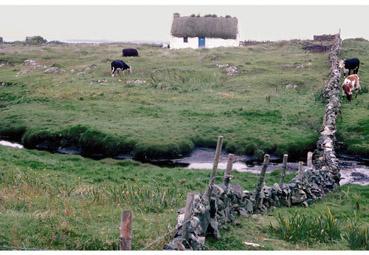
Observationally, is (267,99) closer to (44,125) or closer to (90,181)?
(44,125)

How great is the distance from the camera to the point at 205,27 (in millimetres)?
85000

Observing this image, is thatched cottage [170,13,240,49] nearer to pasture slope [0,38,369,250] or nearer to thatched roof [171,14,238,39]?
thatched roof [171,14,238,39]

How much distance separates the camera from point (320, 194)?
2028 centimetres

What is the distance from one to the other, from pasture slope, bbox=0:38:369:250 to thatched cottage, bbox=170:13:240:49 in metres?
16.8

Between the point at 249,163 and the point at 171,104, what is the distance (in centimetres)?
1284

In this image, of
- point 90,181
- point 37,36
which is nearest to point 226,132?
point 90,181

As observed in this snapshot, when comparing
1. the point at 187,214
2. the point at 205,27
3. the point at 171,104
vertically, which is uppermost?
the point at 205,27

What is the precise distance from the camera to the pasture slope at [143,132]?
13.4m

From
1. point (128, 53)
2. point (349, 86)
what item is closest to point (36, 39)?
point (128, 53)

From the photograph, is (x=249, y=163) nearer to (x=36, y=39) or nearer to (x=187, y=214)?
(x=187, y=214)

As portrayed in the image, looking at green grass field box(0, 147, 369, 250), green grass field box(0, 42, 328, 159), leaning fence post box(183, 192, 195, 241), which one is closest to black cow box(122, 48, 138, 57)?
green grass field box(0, 42, 328, 159)

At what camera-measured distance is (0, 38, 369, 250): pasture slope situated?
13422mm

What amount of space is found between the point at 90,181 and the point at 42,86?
28.3 meters

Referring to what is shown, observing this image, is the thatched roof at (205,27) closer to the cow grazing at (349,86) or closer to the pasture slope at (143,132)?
the pasture slope at (143,132)
